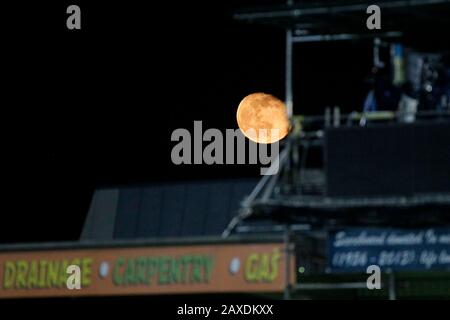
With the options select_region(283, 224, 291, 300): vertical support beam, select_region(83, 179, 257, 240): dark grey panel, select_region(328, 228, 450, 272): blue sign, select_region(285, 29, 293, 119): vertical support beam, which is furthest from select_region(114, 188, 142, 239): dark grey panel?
select_region(328, 228, 450, 272): blue sign

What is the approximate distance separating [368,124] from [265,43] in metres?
15.6

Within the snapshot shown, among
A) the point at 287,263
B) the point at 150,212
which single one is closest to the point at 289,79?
the point at 287,263

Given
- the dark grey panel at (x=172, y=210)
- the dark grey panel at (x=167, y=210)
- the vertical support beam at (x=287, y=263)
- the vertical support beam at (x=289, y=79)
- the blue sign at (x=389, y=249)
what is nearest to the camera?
the blue sign at (x=389, y=249)

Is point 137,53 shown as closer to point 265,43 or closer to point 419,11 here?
point 265,43

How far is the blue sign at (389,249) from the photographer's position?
22.2 meters

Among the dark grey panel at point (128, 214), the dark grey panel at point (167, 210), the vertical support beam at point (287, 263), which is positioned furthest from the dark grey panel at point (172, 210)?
the vertical support beam at point (287, 263)

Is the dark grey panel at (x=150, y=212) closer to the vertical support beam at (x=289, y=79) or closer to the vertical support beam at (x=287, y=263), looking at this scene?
the vertical support beam at (x=289, y=79)

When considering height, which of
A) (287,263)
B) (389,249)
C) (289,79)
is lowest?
(287,263)

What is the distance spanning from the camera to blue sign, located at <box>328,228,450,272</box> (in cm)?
2217

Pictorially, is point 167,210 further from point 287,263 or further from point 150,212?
point 287,263

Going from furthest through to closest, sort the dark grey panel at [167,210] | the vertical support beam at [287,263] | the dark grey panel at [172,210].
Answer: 1. the dark grey panel at [172,210]
2. the dark grey panel at [167,210]
3. the vertical support beam at [287,263]

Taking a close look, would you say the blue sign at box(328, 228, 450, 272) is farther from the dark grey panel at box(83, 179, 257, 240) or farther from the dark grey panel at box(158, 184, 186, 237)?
the dark grey panel at box(158, 184, 186, 237)

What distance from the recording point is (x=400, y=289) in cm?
2391

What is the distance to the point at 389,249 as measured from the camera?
2252 centimetres
